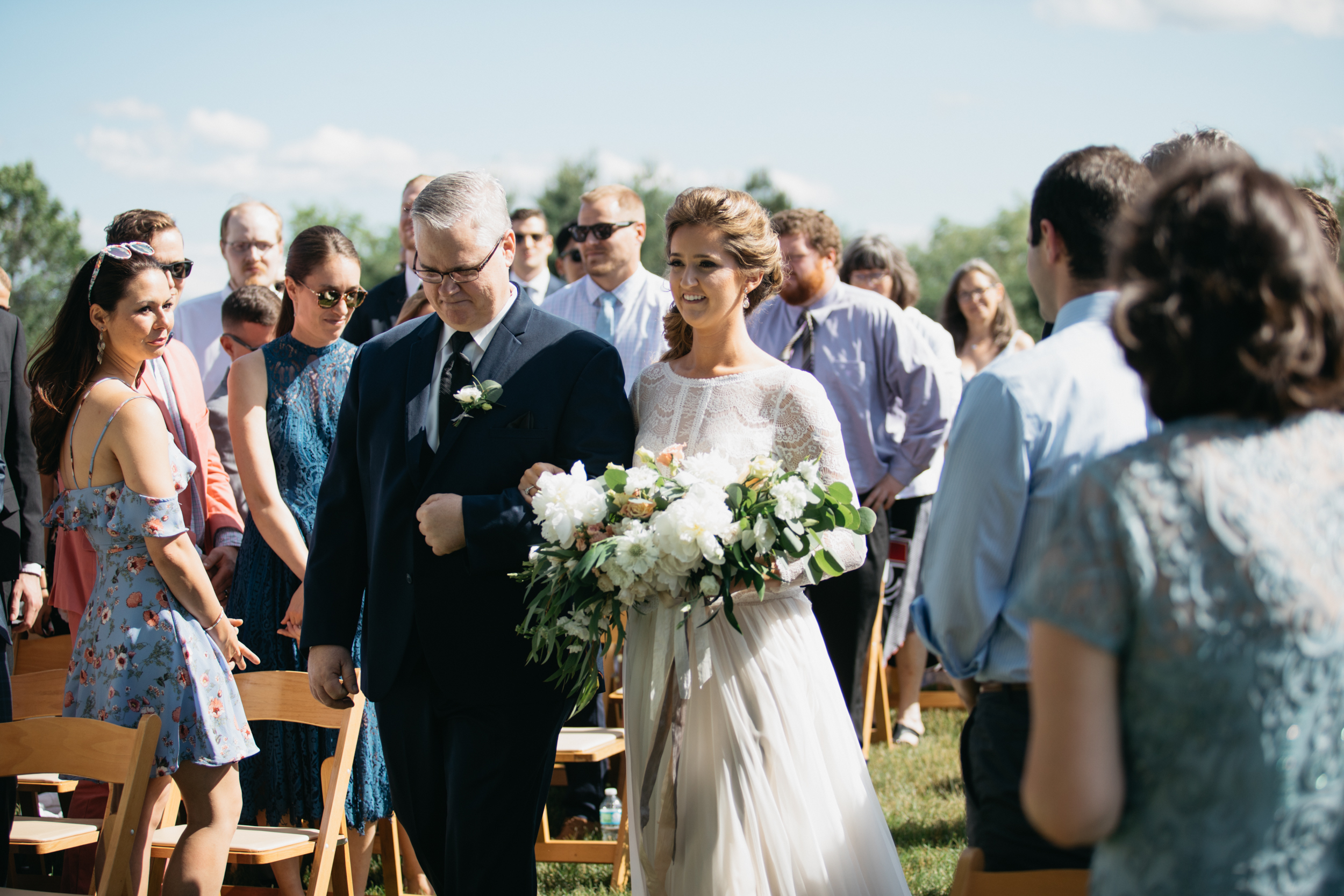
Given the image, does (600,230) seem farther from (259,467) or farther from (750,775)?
(750,775)

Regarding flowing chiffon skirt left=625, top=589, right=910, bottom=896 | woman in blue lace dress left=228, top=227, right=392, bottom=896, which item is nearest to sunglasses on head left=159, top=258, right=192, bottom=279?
woman in blue lace dress left=228, top=227, right=392, bottom=896

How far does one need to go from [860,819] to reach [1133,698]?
1.95 metres

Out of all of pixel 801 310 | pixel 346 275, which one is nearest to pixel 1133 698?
pixel 346 275

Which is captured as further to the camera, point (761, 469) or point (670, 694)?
point (670, 694)

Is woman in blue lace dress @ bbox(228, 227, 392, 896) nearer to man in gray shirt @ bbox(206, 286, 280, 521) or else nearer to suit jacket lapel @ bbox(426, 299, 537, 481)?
man in gray shirt @ bbox(206, 286, 280, 521)

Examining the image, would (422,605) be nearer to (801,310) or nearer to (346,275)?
(346,275)

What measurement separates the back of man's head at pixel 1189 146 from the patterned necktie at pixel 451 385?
1935 mm

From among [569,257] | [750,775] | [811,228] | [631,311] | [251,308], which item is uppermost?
[569,257]

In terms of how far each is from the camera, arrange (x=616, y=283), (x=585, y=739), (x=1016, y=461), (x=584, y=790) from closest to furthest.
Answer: (x=1016, y=461) → (x=585, y=739) → (x=584, y=790) → (x=616, y=283)

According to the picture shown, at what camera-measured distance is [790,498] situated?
116 inches

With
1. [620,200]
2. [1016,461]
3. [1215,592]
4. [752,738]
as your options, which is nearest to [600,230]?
[620,200]

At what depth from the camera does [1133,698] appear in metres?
1.52

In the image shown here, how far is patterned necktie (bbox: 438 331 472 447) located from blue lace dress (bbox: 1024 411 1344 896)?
205 centimetres

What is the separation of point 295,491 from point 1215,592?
363 cm
